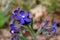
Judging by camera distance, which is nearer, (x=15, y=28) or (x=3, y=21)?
(x=15, y=28)

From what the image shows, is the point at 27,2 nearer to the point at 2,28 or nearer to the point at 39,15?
the point at 39,15

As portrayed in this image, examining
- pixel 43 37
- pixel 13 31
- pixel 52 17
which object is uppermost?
pixel 13 31

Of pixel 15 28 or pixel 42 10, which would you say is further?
pixel 42 10

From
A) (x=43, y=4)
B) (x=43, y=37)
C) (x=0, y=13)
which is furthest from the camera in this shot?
(x=43, y=4)

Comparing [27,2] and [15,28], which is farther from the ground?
[15,28]

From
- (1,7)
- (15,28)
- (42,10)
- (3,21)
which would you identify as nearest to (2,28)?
(3,21)

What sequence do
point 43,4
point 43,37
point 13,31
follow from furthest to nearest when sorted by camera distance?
point 43,4 < point 43,37 < point 13,31

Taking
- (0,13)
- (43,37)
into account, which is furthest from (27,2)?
(43,37)

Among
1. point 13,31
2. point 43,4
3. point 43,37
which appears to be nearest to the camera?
point 13,31

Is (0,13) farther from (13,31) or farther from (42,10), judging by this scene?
(13,31)
